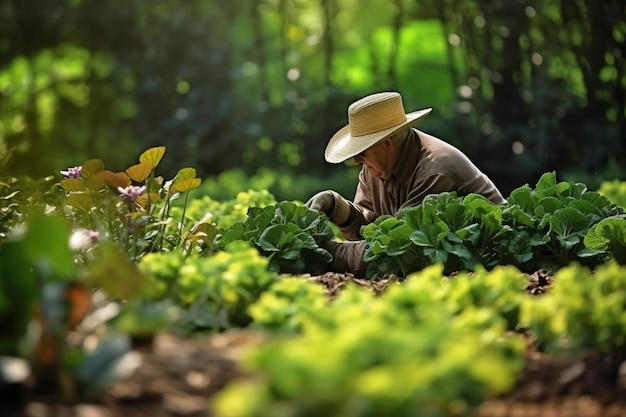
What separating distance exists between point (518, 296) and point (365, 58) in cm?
994

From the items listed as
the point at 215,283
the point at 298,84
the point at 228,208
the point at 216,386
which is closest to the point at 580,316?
the point at 216,386

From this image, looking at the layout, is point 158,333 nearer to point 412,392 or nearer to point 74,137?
point 412,392

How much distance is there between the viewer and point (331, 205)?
553 cm

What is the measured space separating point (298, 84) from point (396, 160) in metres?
5.74

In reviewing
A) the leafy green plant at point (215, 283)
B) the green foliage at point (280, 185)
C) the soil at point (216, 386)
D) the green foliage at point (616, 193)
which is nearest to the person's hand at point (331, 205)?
the green foliage at point (616, 193)

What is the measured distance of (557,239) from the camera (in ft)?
16.2

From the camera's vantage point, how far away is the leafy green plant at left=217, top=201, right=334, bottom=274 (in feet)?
15.9

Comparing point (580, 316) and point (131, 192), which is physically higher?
point (131, 192)

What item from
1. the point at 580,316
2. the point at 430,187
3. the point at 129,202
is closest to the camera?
the point at 580,316

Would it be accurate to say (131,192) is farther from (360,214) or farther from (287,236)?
(360,214)

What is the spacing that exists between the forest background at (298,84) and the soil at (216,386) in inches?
240

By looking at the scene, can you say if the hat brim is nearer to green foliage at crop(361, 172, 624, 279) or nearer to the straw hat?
the straw hat

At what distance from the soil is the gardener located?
2.34m

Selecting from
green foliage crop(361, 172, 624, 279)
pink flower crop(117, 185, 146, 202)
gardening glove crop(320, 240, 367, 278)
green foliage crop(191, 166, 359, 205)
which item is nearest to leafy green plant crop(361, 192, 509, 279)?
green foliage crop(361, 172, 624, 279)
